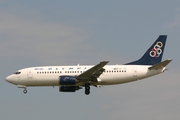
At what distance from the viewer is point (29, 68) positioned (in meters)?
67.7

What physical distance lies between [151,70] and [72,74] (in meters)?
9.75

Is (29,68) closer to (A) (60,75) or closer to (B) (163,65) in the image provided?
(A) (60,75)

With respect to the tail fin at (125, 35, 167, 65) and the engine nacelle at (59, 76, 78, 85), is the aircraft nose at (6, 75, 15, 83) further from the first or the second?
the tail fin at (125, 35, 167, 65)

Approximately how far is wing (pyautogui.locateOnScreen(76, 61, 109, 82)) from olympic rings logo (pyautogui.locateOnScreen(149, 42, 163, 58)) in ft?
Answer: 26.4

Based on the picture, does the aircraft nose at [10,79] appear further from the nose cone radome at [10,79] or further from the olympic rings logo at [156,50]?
the olympic rings logo at [156,50]

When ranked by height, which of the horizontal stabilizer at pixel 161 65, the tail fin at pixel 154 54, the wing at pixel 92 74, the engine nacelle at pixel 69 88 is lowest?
the engine nacelle at pixel 69 88

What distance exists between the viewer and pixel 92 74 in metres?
64.0

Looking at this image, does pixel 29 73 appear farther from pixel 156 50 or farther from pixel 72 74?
pixel 156 50

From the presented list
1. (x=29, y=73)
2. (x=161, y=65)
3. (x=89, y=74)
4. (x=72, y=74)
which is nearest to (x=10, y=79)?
(x=29, y=73)

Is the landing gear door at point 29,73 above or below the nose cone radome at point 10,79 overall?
above

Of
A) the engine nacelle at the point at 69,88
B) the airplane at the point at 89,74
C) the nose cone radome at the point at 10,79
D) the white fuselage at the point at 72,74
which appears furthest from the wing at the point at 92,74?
the nose cone radome at the point at 10,79

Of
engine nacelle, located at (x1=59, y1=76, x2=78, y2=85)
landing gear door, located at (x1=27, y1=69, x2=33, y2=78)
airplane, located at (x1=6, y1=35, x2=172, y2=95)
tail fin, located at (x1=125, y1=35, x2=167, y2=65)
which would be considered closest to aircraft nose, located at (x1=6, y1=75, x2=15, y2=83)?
airplane, located at (x1=6, y1=35, x2=172, y2=95)

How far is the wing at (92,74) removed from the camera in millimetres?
62997

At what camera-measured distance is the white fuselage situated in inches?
2522
